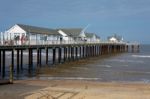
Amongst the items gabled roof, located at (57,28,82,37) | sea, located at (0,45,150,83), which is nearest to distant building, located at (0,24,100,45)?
gabled roof, located at (57,28,82,37)

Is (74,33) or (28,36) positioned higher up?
(74,33)

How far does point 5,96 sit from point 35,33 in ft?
120

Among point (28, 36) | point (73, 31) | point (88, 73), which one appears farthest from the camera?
point (73, 31)

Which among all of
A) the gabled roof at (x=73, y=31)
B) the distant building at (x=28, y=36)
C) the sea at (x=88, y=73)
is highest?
the gabled roof at (x=73, y=31)

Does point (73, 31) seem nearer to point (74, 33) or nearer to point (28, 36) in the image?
point (74, 33)

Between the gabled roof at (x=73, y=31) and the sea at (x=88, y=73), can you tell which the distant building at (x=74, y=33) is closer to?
the gabled roof at (x=73, y=31)

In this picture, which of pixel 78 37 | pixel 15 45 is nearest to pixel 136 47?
pixel 78 37

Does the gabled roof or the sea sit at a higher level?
the gabled roof

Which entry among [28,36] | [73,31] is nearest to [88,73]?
[28,36]

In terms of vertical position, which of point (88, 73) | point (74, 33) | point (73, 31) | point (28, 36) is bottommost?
point (88, 73)

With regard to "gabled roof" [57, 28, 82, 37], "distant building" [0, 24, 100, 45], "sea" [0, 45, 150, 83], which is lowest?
"sea" [0, 45, 150, 83]

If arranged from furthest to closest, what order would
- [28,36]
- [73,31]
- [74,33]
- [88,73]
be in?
1. [73,31]
2. [74,33]
3. [28,36]
4. [88,73]

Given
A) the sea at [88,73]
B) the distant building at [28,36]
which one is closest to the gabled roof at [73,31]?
the distant building at [28,36]

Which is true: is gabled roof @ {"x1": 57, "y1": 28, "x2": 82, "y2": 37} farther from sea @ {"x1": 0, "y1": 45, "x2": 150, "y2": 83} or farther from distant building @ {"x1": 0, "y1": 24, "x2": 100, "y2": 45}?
sea @ {"x1": 0, "y1": 45, "x2": 150, "y2": 83}
